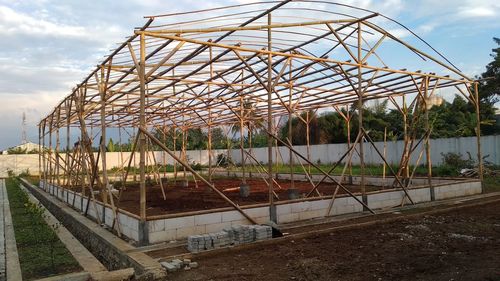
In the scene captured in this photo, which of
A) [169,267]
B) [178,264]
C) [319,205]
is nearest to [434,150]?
[319,205]

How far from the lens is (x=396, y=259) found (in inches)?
252

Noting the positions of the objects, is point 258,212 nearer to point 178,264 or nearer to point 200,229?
point 200,229

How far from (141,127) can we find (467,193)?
10687 mm

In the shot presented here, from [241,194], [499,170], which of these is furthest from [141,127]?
[499,170]

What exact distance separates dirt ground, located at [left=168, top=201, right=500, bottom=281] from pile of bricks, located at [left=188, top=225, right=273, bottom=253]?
27cm

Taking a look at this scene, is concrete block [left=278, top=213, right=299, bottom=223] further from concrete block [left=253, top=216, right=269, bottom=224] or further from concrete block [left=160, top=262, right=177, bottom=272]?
concrete block [left=160, top=262, right=177, bottom=272]

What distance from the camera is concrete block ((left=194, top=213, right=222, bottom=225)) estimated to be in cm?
809

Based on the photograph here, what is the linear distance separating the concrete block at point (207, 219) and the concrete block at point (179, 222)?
0.10 meters

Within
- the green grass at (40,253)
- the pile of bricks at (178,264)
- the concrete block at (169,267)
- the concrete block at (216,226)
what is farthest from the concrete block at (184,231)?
the green grass at (40,253)

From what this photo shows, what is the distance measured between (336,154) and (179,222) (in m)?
22.9

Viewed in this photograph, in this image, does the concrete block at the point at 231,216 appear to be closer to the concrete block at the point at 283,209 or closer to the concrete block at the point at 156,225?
the concrete block at the point at 283,209

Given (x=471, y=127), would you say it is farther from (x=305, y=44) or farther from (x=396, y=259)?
(x=396, y=259)

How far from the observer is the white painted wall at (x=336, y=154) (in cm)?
2141

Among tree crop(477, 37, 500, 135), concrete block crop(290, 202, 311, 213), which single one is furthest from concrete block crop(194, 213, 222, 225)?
tree crop(477, 37, 500, 135)
